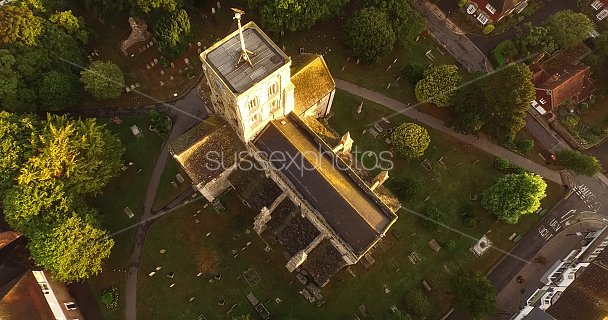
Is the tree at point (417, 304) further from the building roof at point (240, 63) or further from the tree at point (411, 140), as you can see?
the building roof at point (240, 63)

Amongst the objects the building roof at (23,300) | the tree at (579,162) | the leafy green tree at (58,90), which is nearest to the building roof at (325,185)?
the leafy green tree at (58,90)

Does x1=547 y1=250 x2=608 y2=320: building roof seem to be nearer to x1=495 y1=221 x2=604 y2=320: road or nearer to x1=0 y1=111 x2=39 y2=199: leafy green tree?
x1=495 y1=221 x2=604 y2=320: road

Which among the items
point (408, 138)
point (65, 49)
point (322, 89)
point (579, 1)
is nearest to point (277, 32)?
point (322, 89)

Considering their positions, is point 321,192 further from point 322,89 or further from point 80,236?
point 80,236

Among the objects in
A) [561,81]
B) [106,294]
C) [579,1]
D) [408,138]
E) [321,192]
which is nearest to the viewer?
[321,192]

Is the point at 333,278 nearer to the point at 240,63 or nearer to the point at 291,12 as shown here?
the point at 240,63

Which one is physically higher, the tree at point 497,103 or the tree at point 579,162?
the tree at point 497,103

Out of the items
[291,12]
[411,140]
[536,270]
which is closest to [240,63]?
[291,12]
